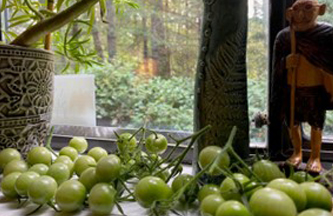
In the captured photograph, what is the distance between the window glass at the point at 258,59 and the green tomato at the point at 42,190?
0.45m

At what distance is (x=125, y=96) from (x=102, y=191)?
51cm

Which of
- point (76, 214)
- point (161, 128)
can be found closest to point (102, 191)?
point (76, 214)

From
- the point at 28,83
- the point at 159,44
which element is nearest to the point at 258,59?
the point at 159,44

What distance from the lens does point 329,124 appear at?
0.64 metres

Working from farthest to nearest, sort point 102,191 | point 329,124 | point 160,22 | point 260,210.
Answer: point 160,22, point 329,124, point 102,191, point 260,210

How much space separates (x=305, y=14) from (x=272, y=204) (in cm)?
28

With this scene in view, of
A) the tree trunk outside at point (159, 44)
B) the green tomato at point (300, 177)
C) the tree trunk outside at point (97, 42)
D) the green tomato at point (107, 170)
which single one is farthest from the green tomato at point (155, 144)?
the tree trunk outside at point (97, 42)

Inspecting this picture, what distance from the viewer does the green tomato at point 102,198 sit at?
392mm

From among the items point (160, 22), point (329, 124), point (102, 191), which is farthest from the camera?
point (160, 22)

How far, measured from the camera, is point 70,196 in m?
0.41

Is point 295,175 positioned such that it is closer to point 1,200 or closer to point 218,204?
point 218,204

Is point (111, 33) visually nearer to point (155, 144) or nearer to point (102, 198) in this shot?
point (155, 144)

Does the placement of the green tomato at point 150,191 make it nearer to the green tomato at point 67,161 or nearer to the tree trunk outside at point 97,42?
the green tomato at point 67,161

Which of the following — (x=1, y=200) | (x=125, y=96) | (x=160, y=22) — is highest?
(x=160, y=22)
